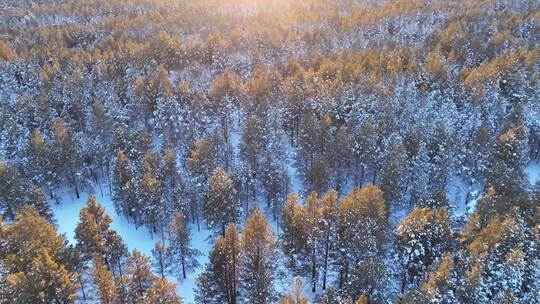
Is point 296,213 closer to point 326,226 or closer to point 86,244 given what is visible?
point 326,226

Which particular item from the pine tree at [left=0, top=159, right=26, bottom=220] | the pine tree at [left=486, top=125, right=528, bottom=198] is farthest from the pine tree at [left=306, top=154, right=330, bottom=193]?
the pine tree at [left=0, top=159, right=26, bottom=220]

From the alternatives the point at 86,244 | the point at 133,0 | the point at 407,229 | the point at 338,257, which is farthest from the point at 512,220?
the point at 133,0

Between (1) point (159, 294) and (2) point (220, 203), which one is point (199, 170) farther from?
(1) point (159, 294)

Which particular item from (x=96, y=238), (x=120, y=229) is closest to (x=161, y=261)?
(x=96, y=238)

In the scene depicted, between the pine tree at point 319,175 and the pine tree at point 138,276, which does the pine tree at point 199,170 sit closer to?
the pine tree at point 319,175

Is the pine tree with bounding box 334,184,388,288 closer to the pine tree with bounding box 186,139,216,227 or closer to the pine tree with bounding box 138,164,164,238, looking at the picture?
the pine tree with bounding box 186,139,216,227

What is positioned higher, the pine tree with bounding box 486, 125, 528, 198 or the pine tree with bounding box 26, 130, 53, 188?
the pine tree with bounding box 26, 130, 53, 188

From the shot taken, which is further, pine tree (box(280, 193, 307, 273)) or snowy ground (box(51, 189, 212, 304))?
snowy ground (box(51, 189, 212, 304))
